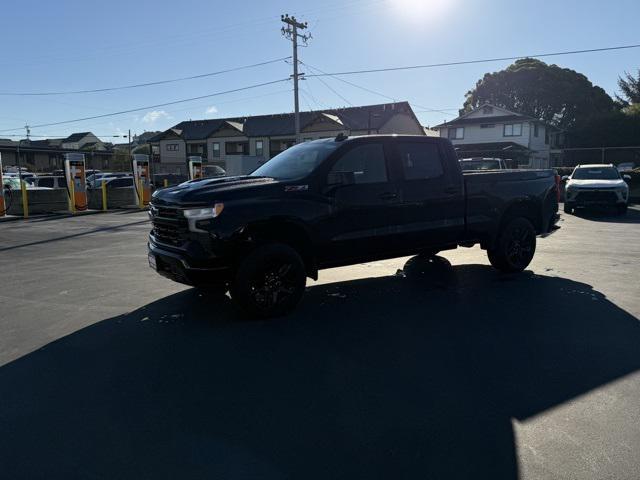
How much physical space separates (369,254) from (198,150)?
193 feet

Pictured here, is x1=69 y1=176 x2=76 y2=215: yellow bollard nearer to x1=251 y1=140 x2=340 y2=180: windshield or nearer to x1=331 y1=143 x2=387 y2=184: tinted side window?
x1=251 y1=140 x2=340 y2=180: windshield

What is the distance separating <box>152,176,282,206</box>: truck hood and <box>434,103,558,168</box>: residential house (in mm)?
40509

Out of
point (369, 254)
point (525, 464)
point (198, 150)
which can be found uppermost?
point (198, 150)

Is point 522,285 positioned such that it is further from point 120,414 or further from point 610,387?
point 120,414

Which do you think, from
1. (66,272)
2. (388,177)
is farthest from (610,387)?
(66,272)

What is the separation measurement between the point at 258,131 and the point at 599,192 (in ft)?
147

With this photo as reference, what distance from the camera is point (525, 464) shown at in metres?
2.84

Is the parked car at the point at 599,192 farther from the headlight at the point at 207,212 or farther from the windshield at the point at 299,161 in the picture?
the headlight at the point at 207,212

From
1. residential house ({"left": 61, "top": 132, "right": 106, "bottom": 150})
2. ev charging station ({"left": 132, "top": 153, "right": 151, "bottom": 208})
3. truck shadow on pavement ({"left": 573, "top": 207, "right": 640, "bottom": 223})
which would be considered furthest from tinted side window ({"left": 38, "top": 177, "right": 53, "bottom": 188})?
residential house ({"left": 61, "top": 132, "right": 106, "bottom": 150})

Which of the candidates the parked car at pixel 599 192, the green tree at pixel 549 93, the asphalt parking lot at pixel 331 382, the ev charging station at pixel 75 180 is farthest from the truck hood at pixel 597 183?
the green tree at pixel 549 93

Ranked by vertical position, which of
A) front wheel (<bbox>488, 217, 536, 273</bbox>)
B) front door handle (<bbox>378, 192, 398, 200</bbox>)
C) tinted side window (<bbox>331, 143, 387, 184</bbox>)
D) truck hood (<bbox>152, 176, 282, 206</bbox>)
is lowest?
front wheel (<bbox>488, 217, 536, 273</bbox>)

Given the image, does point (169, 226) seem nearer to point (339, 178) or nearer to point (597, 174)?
point (339, 178)

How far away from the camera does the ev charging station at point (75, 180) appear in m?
19.2

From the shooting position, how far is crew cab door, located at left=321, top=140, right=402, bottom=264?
19.2ft
